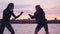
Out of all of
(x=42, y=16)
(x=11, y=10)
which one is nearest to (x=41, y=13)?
(x=42, y=16)

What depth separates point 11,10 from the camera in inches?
438

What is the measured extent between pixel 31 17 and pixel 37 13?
35 centimetres

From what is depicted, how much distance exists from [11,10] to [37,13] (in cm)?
131

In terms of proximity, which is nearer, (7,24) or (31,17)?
(7,24)

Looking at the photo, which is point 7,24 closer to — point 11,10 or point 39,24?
point 11,10

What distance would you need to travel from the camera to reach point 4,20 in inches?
436

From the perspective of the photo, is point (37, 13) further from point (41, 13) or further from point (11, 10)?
point (11, 10)

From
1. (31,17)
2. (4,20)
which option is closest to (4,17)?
(4,20)

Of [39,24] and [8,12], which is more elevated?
[8,12]

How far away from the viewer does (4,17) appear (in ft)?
36.5

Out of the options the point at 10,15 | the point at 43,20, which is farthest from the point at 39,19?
the point at 10,15

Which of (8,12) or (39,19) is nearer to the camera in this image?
(8,12)

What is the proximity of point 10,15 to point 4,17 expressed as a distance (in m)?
0.26

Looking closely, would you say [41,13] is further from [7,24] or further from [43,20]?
[7,24]
